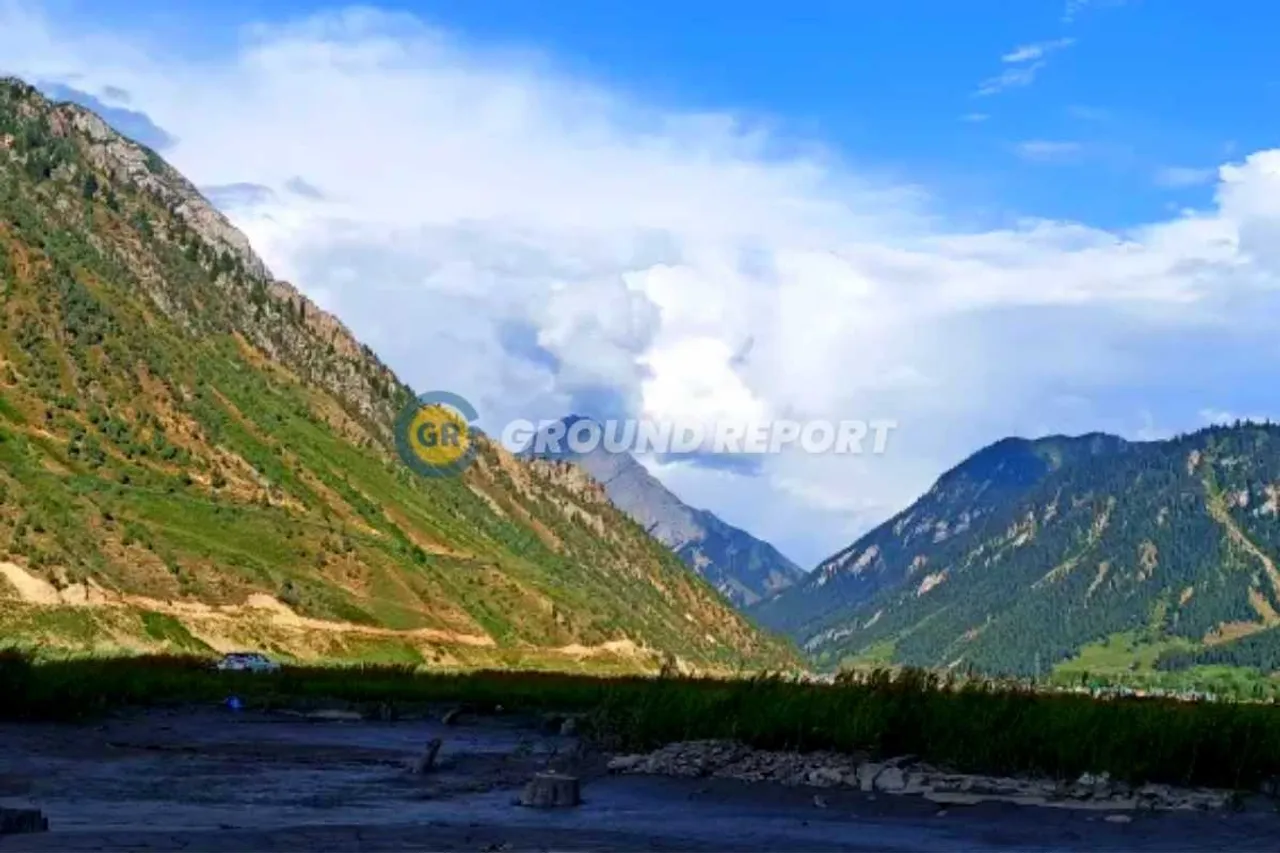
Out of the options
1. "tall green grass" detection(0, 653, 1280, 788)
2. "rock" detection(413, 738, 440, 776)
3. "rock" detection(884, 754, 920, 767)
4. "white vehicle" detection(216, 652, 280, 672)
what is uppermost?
"tall green grass" detection(0, 653, 1280, 788)

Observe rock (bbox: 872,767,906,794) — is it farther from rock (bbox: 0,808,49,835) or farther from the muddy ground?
rock (bbox: 0,808,49,835)

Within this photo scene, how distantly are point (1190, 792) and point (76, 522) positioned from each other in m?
96.0

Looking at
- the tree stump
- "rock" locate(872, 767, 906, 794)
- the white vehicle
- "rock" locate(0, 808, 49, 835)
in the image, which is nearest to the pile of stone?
"rock" locate(872, 767, 906, 794)

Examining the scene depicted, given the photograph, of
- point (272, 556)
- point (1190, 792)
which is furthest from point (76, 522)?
point (1190, 792)

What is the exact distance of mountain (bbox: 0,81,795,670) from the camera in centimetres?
10281

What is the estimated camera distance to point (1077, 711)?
25.3 m

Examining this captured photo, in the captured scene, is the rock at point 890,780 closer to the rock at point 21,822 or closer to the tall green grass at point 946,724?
the tall green grass at point 946,724

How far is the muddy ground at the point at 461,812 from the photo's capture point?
1780cm

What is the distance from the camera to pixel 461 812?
69.1 ft

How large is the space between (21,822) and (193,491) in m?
117

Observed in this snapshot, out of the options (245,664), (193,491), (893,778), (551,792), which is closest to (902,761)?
(893,778)

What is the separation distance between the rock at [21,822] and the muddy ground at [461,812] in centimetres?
22

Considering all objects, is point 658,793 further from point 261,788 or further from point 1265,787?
point 1265,787

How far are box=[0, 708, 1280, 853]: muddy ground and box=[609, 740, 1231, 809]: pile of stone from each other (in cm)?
49
